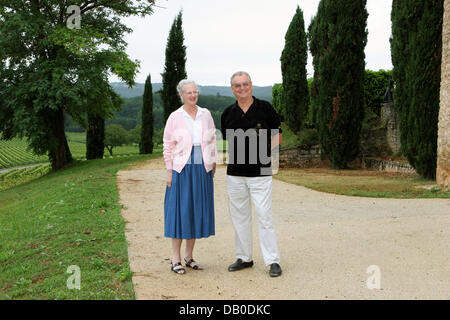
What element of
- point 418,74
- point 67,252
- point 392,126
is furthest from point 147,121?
point 67,252

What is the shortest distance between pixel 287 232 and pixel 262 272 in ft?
6.78

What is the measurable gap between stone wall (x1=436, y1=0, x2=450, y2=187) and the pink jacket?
8215 millimetres

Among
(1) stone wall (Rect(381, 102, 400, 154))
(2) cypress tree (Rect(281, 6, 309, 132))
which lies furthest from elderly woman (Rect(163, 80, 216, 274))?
(2) cypress tree (Rect(281, 6, 309, 132))

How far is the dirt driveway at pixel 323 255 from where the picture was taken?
13.9 feet

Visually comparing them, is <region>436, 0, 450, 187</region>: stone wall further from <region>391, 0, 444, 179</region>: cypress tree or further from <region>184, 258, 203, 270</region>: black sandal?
<region>184, 258, 203, 270</region>: black sandal

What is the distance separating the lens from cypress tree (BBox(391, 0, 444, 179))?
12273 millimetres

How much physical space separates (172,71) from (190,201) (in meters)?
22.6

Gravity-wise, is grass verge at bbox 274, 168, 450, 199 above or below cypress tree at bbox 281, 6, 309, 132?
below

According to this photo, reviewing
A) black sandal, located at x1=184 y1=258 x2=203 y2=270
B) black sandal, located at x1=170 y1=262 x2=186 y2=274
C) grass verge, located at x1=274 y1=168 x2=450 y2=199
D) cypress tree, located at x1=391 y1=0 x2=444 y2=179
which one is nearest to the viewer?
black sandal, located at x1=170 y1=262 x2=186 y2=274

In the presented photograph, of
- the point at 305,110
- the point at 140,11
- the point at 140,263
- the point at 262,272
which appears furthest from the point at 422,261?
the point at 140,11

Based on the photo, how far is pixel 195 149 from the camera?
4.70 metres

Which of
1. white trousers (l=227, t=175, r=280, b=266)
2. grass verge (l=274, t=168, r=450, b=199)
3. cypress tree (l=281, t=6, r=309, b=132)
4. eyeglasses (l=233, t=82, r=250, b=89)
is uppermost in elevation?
cypress tree (l=281, t=6, r=309, b=132)

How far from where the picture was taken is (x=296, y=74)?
2141 cm
